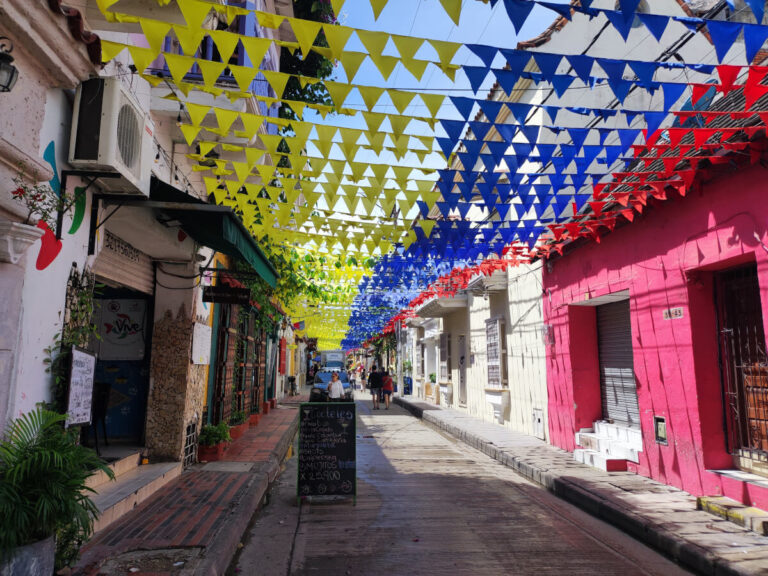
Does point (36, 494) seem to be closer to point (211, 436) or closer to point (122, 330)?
point (122, 330)

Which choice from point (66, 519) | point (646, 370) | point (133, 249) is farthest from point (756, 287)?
point (133, 249)

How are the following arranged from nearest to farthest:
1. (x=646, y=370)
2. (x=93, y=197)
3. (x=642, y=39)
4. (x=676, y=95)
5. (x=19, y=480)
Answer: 1. (x=19, y=480)
2. (x=676, y=95)
3. (x=93, y=197)
4. (x=646, y=370)
5. (x=642, y=39)

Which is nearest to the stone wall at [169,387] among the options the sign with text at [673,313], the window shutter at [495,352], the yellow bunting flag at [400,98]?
the yellow bunting flag at [400,98]

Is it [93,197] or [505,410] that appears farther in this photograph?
[505,410]

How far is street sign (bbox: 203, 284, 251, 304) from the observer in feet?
27.1

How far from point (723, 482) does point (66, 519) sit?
22.7ft

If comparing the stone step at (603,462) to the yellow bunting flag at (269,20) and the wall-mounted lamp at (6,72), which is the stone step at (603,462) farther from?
the wall-mounted lamp at (6,72)

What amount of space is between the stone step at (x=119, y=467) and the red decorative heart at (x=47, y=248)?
2.71 metres

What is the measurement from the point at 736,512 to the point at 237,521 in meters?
5.34

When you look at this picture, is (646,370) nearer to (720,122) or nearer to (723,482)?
(723,482)

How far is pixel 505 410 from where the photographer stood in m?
13.7

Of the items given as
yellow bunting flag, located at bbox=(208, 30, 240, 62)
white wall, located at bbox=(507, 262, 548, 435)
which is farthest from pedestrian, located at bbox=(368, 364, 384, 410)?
yellow bunting flag, located at bbox=(208, 30, 240, 62)

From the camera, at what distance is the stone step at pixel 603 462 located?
815 centimetres

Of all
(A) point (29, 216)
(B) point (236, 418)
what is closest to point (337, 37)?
(A) point (29, 216)
